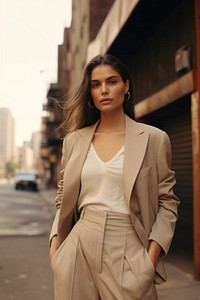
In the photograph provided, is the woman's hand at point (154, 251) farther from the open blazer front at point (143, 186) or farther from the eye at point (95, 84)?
the eye at point (95, 84)

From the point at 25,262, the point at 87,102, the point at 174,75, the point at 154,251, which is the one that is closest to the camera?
the point at 154,251

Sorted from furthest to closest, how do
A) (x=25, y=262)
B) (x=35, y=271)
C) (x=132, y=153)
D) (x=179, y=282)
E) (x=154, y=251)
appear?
(x=25, y=262)
(x=35, y=271)
(x=179, y=282)
(x=132, y=153)
(x=154, y=251)

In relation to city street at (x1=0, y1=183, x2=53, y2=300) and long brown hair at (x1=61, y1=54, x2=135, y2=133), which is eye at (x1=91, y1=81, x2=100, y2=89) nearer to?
long brown hair at (x1=61, y1=54, x2=135, y2=133)

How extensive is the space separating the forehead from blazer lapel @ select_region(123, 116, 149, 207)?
0.29 meters

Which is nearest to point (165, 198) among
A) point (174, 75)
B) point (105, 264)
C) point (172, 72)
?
point (105, 264)

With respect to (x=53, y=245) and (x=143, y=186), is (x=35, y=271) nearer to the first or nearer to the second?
(x=53, y=245)

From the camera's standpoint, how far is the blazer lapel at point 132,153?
78.3 inches

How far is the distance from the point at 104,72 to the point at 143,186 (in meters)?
0.66

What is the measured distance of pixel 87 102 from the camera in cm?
238

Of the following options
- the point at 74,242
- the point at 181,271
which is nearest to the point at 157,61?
the point at 181,271

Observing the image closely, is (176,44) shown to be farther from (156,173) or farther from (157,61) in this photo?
(156,173)

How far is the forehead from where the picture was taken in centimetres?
219

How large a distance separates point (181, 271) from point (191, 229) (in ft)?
4.25

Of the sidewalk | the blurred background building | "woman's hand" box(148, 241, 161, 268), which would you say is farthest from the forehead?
the blurred background building
